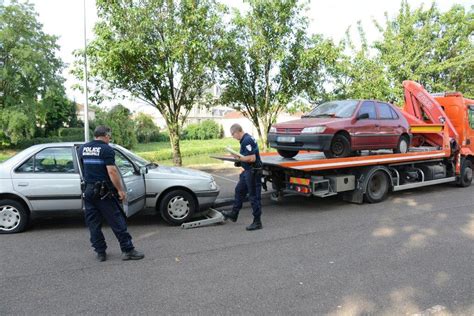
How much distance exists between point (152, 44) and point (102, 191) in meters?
7.19

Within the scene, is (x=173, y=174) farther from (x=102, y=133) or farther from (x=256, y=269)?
(x=256, y=269)

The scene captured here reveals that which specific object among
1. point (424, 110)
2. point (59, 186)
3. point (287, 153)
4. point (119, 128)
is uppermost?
point (119, 128)

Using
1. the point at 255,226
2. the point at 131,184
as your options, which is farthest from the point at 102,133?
the point at 255,226

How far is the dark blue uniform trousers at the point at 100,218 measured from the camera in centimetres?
451

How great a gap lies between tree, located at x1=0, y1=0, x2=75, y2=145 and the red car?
1275 inches

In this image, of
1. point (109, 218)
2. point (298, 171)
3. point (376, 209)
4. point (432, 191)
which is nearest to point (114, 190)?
point (109, 218)

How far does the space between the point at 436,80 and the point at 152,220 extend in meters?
20.1

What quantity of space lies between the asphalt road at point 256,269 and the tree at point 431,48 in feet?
48.4

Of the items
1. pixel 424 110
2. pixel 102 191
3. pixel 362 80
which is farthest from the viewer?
pixel 362 80

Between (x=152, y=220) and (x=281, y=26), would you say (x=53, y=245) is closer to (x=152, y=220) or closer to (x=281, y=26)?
(x=152, y=220)

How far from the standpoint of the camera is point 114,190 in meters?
4.53

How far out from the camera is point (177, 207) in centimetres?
624

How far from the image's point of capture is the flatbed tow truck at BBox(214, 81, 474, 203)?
736 cm

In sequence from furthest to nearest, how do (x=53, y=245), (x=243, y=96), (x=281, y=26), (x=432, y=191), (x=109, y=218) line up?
1. (x=243, y=96)
2. (x=281, y=26)
3. (x=432, y=191)
4. (x=53, y=245)
5. (x=109, y=218)
